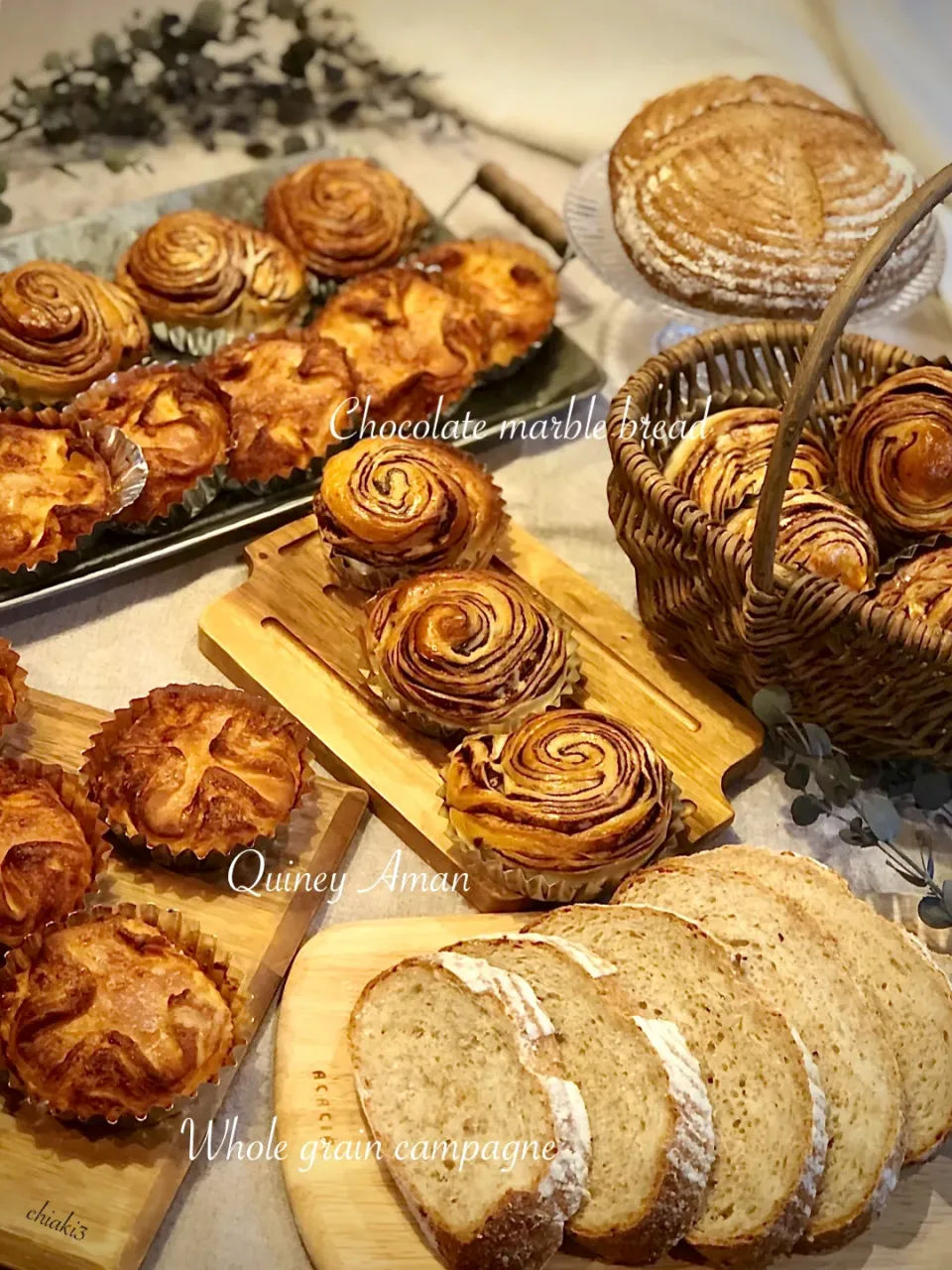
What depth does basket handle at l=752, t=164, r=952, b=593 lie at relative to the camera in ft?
7.22

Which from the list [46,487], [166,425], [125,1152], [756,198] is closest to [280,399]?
[166,425]

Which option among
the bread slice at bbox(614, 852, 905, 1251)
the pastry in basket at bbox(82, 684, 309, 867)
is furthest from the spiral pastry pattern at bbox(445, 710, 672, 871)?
the pastry in basket at bbox(82, 684, 309, 867)

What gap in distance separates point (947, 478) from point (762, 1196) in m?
1.54

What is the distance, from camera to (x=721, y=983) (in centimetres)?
218

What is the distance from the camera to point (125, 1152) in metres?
2.17

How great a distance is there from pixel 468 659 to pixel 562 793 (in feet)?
1.26

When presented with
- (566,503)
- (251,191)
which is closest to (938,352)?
(566,503)

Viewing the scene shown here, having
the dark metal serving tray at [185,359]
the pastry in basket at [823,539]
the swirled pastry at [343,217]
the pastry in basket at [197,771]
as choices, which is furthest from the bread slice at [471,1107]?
the swirled pastry at [343,217]

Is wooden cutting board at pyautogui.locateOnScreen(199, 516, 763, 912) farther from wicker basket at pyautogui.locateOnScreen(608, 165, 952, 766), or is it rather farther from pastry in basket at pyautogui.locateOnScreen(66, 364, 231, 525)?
pastry in basket at pyautogui.locateOnScreen(66, 364, 231, 525)

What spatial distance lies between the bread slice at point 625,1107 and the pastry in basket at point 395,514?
1074mm

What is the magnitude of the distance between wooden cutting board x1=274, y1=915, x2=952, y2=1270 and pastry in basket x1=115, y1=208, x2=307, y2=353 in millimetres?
1936

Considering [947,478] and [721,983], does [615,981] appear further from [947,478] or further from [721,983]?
[947,478]

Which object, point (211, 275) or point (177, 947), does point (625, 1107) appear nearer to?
point (177, 947)

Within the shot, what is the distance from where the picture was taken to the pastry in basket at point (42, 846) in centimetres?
230
